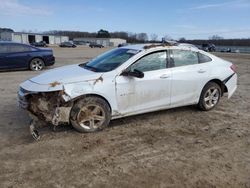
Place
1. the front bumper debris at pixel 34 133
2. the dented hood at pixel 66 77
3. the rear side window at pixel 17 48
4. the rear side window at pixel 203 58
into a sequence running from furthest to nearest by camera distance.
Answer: the rear side window at pixel 17 48
the rear side window at pixel 203 58
the dented hood at pixel 66 77
the front bumper debris at pixel 34 133

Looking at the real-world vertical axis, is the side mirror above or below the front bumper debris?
above

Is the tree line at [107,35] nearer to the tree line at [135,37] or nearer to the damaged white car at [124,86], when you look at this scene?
the tree line at [135,37]

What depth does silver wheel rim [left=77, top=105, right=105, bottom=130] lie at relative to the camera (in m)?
4.90

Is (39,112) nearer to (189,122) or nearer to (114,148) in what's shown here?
(114,148)

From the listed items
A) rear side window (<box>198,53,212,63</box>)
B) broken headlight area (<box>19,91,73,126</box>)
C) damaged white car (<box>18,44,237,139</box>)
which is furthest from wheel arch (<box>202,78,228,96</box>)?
broken headlight area (<box>19,91,73,126</box>)

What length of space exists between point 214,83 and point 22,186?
4723mm

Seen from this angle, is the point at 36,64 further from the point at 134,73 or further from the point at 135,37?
the point at 135,37

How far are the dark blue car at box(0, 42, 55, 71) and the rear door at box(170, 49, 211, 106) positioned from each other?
9.22m

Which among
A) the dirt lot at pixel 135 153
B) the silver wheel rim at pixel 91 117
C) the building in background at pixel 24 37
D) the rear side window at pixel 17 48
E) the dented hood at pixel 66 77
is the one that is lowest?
the dirt lot at pixel 135 153

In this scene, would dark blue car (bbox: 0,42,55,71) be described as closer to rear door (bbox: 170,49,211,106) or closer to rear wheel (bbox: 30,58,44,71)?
rear wheel (bbox: 30,58,44,71)

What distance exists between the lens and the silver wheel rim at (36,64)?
43.8 feet

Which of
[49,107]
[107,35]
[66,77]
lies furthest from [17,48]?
[107,35]

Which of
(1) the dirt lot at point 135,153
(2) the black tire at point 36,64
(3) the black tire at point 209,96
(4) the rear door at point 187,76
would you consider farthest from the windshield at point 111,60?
(2) the black tire at point 36,64

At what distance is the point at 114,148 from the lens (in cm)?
440
